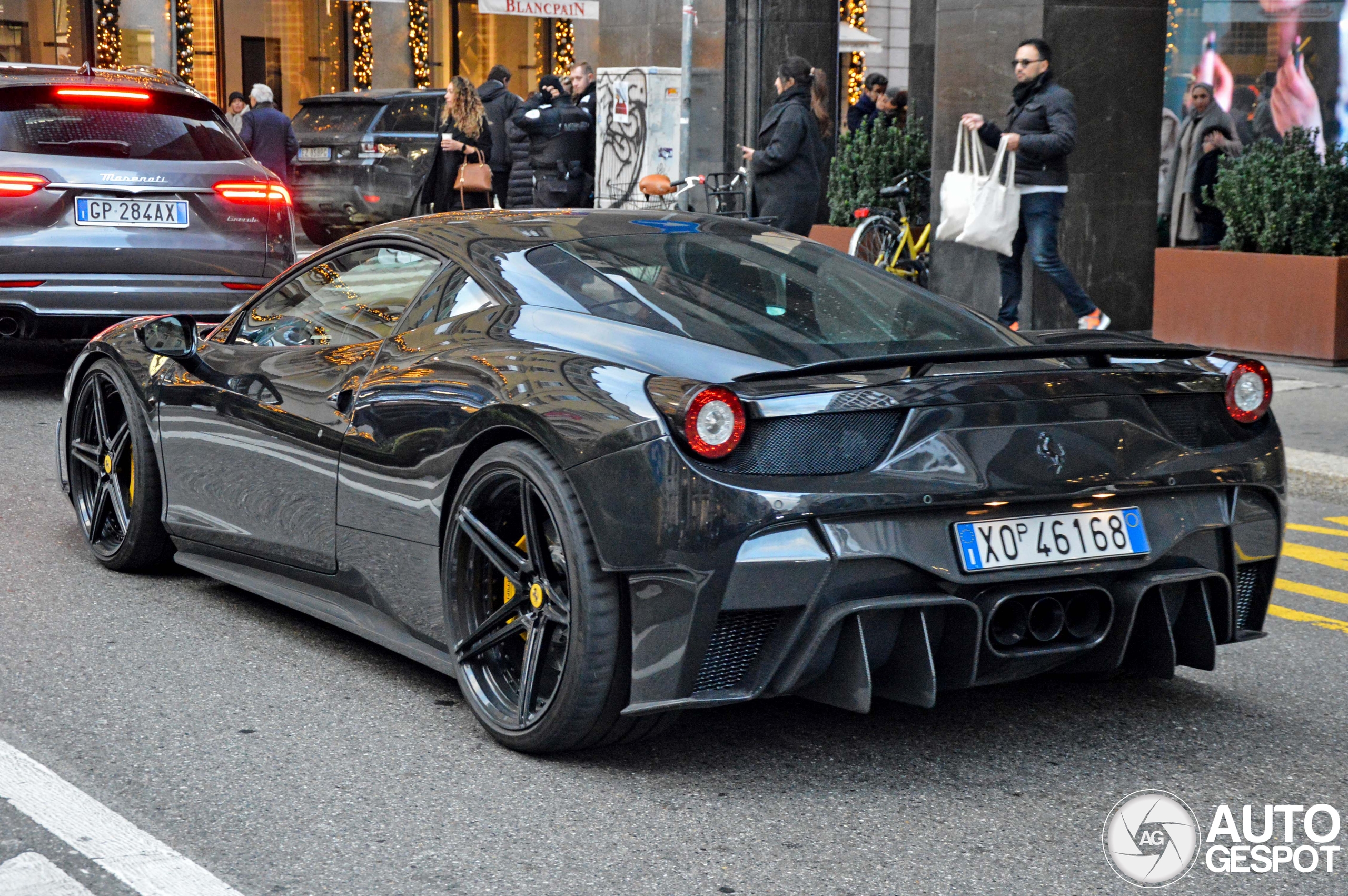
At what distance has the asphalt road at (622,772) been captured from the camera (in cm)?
334

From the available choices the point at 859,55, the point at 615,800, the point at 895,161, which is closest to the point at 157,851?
the point at 615,800

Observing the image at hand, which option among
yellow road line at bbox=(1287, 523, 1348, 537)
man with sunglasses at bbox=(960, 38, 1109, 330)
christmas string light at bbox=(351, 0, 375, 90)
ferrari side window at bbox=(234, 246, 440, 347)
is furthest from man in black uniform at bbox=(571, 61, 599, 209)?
christmas string light at bbox=(351, 0, 375, 90)

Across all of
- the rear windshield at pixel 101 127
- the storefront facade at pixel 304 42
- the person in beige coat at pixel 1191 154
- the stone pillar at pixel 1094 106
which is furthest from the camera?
the storefront facade at pixel 304 42

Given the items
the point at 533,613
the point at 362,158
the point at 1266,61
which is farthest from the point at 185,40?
the point at 533,613

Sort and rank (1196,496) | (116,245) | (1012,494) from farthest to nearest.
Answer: (116,245) → (1196,496) → (1012,494)

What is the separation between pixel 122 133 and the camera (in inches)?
362

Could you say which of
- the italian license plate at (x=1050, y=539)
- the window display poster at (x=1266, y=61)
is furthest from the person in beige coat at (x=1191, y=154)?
the italian license plate at (x=1050, y=539)

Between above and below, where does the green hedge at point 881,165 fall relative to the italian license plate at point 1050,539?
above

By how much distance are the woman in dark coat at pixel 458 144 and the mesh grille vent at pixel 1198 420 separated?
12.8 m

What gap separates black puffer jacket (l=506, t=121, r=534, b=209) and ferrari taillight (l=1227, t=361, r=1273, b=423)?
12252 millimetres

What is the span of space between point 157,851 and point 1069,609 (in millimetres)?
1976

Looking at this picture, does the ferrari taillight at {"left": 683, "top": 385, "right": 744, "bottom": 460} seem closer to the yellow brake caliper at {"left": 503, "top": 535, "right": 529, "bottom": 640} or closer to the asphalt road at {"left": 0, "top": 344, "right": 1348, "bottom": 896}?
the yellow brake caliper at {"left": 503, "top": 535, "right": 529, "bottom": 640}

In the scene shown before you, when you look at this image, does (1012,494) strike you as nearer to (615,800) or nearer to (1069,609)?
(1069,609)

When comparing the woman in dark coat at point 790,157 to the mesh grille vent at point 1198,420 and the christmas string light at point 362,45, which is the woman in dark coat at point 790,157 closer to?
the mesh grille vent at point 1198,420
